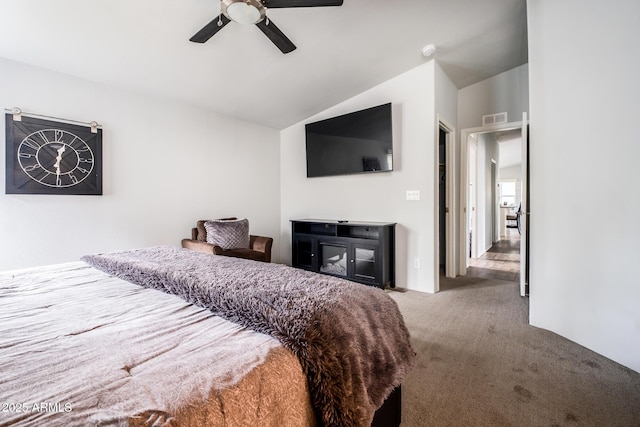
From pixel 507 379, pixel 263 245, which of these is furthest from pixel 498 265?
pixel 263 245

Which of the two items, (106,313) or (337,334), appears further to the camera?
(106,313)

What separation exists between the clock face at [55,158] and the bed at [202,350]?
6.04ft

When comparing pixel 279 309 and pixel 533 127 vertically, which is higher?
pixel 533 127

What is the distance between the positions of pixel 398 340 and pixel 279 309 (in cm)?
57

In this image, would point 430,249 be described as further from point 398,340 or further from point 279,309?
point 279,309

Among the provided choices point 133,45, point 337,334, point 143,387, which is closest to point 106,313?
point 143,387

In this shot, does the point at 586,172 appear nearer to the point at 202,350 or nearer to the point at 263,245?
the point at 202,350

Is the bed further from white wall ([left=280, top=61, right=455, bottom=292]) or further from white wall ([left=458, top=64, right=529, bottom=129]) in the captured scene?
white wall ([left=458, top=64, right=529, bottom=129])

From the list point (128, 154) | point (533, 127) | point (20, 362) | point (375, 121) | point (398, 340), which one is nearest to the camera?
point (20, 362)

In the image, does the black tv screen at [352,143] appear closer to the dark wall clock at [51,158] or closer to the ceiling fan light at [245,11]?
the ceiling fan light at [245,11]

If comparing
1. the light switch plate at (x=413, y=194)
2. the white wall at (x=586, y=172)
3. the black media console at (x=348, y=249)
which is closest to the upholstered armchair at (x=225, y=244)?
the black media console at (x=348, y=249)

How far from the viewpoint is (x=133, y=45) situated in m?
2.40

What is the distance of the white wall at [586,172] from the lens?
176 centimetres

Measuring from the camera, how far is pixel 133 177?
3.12m
